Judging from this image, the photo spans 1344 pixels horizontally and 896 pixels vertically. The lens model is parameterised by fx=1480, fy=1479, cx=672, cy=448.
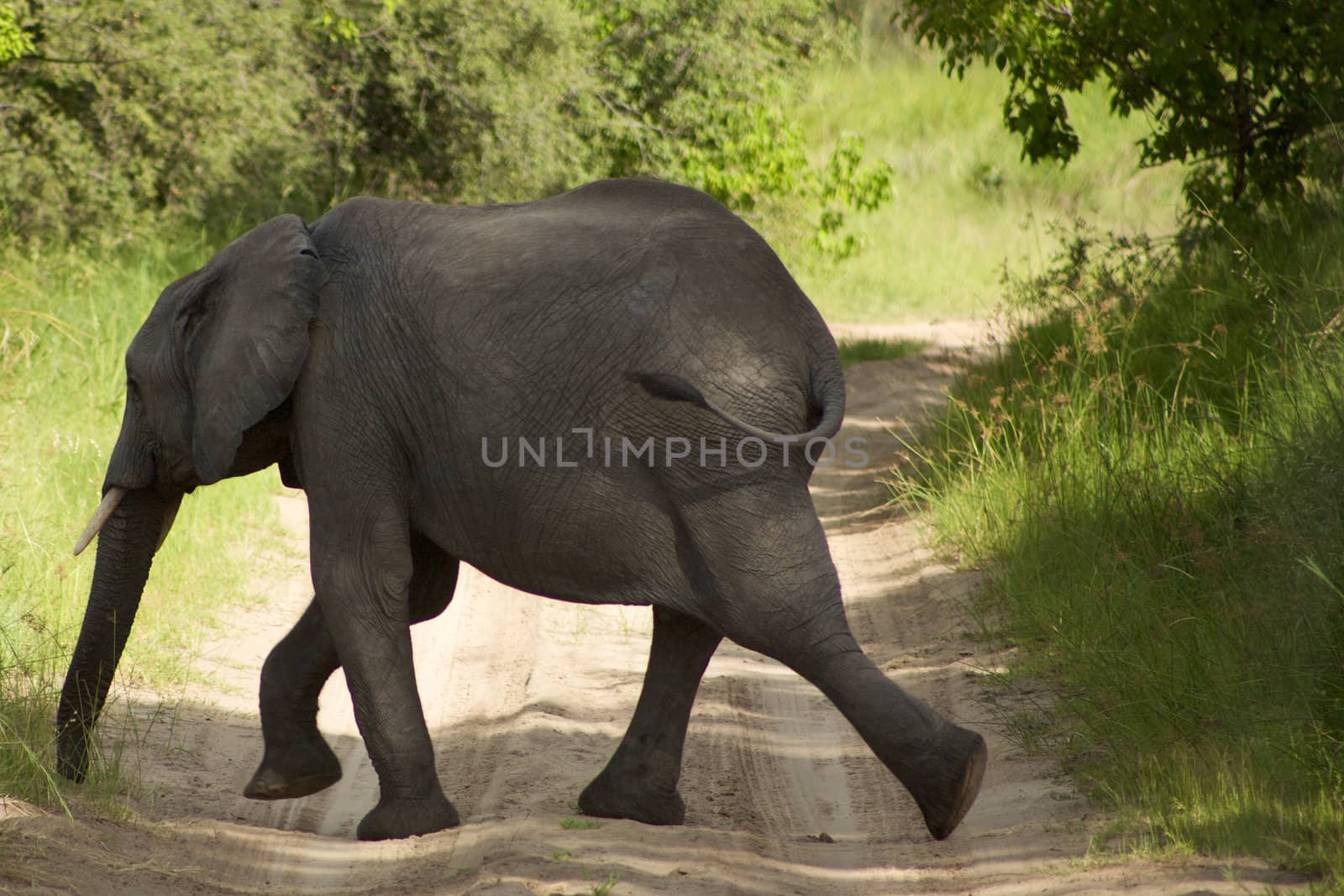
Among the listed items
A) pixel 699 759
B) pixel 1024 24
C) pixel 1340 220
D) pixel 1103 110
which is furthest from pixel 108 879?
pixel 1103 110

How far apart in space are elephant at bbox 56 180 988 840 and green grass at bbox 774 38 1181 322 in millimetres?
13897

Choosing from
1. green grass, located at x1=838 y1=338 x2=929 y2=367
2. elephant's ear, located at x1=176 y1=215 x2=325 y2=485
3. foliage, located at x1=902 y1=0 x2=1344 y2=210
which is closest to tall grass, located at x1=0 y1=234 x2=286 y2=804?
elephant's ear, located at x1=176 y1=215 x2=325 y2=485

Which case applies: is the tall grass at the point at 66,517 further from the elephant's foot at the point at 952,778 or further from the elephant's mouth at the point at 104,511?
the elephant's foot at the point at 952,778

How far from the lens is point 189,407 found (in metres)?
4.80

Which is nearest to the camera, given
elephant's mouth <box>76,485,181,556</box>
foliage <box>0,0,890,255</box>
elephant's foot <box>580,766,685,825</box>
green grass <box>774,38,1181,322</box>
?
elephant's foot <box>580,766,685,825</box>

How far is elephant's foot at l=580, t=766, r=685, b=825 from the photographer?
15.5 ft

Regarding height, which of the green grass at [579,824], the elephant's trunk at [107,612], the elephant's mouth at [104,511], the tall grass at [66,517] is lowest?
the tall grass at [66,517]

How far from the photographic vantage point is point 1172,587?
18.3 feet

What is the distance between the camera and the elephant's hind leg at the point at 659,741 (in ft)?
15.5

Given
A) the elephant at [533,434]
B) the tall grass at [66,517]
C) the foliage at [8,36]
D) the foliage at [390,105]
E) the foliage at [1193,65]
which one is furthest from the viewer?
the foliage at [390,105]

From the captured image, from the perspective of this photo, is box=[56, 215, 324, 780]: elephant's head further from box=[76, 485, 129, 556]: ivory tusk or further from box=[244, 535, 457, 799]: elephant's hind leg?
box=[244, 535, 457, 799]: elephant's hind leg

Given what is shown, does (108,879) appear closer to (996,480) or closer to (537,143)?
(996,480)

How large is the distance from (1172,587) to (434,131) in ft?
44.7

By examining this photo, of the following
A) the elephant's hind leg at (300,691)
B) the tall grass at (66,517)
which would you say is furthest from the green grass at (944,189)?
the elephant's hind leg at (300,691)
